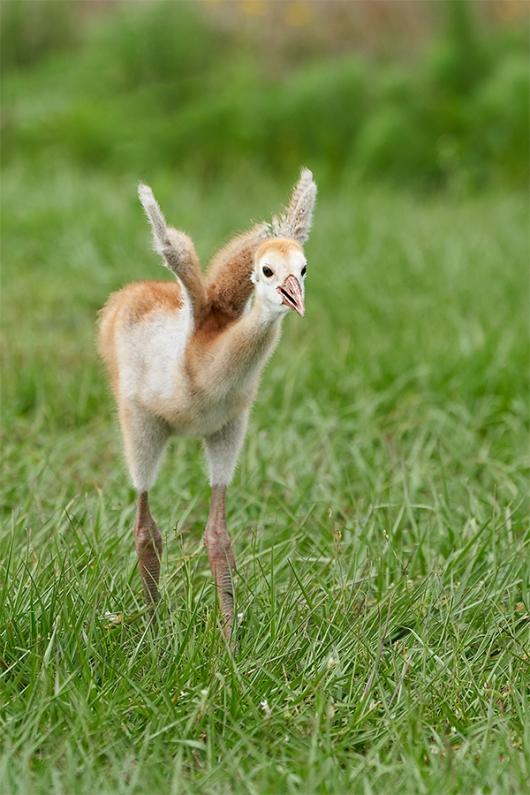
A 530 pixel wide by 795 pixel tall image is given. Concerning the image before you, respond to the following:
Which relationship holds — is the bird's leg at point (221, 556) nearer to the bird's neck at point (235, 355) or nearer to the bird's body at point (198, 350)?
the bird's body at point (198, 350)

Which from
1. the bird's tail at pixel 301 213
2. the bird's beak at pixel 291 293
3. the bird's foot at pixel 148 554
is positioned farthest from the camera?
the bird's foot at pixel 148 554

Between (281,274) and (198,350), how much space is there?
16.4 inches

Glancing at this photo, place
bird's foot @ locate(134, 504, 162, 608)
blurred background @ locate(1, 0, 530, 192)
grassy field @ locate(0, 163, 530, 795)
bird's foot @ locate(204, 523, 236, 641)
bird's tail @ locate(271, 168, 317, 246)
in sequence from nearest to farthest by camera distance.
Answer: grassy field @ locate(0, 163, 530, 795), bird's tail @ locate(271, 168, 317, 246), bird's foot @ locate(204, 523, 236, 641), bird's foot @ locate(134, 504, 162, 608), blurred background @ locate(1, 0, 530, 192)

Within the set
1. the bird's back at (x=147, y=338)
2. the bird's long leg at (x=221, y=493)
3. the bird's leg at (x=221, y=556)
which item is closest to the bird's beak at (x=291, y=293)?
the bird's back at (x=147, y=338)

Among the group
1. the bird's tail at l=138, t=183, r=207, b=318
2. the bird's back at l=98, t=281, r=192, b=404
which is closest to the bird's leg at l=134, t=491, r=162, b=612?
the bird's back at l=98, t=281, r=192, b=404

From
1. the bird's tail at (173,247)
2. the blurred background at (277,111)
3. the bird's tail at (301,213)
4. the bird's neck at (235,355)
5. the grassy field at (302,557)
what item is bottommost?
the grassy field at (302,557)

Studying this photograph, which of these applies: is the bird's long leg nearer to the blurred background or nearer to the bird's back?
the bird's back

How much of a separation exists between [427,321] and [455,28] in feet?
15.7

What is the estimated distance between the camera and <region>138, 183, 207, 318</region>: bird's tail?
2486 mm

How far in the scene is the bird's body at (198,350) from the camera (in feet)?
8.21

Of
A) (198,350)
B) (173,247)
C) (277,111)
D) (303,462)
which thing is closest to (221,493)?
(198,350)

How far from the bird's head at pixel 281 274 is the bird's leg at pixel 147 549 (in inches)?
31.8

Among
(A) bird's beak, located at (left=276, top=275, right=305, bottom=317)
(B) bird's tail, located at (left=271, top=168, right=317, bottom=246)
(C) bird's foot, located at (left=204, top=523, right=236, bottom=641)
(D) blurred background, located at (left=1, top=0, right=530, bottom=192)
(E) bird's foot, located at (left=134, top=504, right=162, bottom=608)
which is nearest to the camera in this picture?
(A) bird's beak, located at (left=276, top=275, right=305, bottom=317)

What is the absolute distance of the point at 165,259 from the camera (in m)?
2.51
